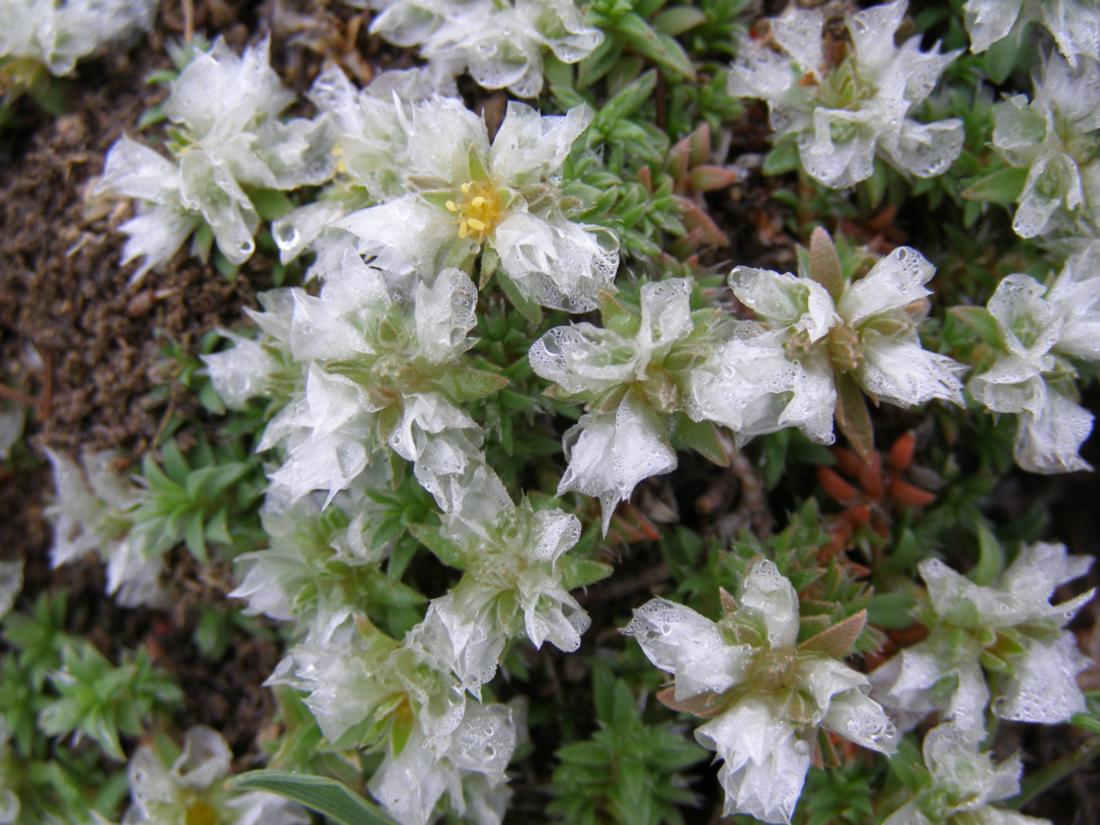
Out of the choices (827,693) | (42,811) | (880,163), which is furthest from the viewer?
(42,811)

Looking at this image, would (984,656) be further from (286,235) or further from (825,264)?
(286,235)

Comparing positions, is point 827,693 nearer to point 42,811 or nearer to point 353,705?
point 353,705

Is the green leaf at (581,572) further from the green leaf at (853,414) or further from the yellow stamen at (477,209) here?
the yellow stamen at (477,209)

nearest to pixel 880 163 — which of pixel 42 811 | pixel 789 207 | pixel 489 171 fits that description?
pixel 789 207

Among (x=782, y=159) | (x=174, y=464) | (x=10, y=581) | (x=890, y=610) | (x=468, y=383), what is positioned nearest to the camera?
(x=468, y=383)

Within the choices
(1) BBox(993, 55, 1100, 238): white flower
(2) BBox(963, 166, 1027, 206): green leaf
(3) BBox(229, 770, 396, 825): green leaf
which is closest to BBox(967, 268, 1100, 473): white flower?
(1) BBox(993, 55, 1100, 238): white flower

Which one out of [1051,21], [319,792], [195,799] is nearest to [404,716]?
[319,792]
